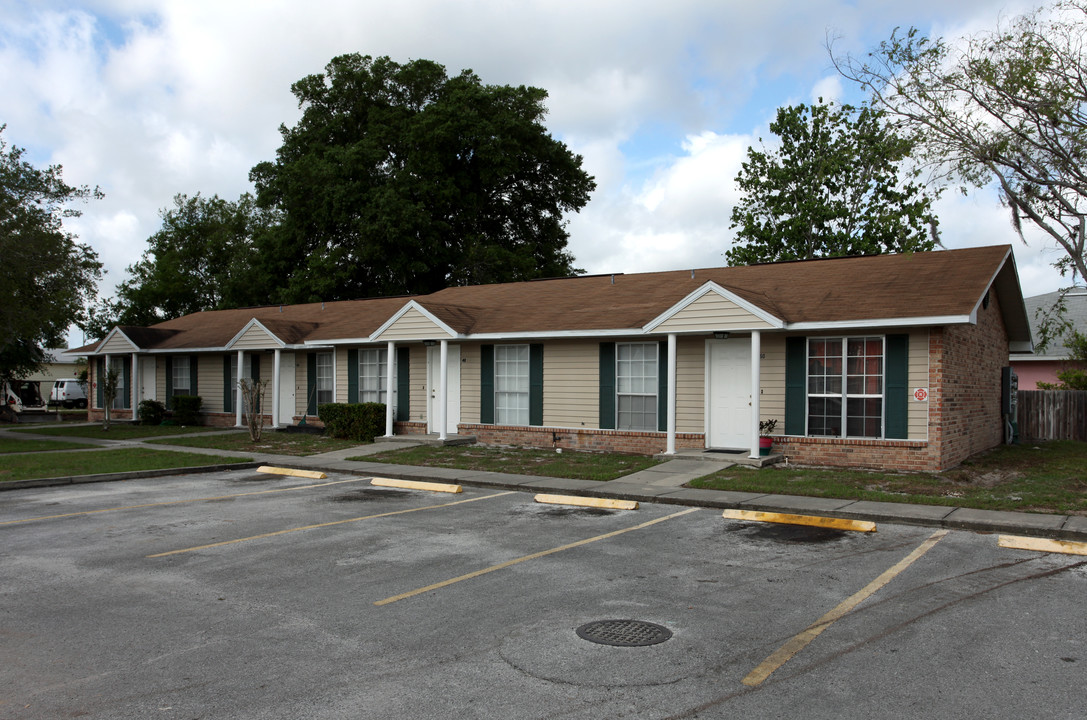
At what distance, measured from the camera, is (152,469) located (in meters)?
15.4

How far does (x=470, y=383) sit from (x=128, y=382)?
17235 millimetres

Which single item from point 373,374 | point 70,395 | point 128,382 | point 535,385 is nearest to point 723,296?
point 535,385

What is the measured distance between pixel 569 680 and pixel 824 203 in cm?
3389

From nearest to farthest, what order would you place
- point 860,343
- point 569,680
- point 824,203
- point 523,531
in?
point 569,680 < point 523,531 < point 860,343 < point 824,203

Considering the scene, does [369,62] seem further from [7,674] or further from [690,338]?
[7,674]

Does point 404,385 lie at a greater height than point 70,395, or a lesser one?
greater

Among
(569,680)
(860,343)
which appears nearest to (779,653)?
(569,680)

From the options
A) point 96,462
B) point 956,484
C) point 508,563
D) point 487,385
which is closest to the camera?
point 508,563

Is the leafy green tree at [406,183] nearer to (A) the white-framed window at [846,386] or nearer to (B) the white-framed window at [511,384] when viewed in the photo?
(B) the white-framed window at [511,384]

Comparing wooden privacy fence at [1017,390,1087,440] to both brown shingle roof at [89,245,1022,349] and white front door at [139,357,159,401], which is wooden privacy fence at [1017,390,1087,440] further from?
white front door at [139,357,159,401]

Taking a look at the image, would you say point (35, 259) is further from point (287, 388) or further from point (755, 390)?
point (755, 390)

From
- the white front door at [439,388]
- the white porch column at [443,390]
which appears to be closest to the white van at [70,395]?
the white front door at [439,388]

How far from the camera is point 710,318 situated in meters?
15.9

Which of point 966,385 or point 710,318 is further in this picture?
point 966,385
